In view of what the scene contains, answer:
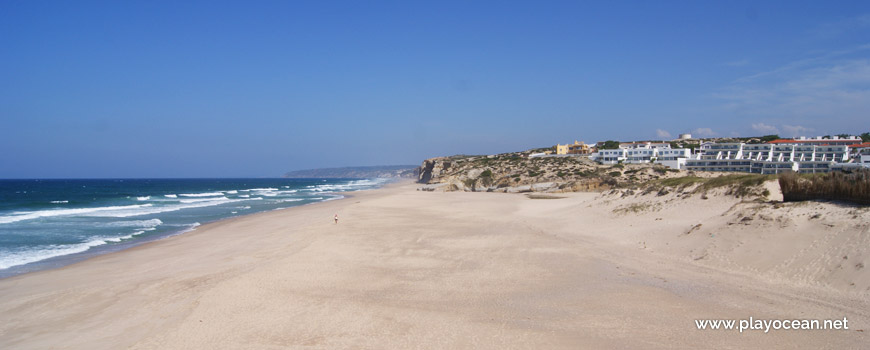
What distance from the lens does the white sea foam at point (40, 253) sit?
16.0 metres

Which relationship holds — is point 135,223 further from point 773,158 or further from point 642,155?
point 773,158

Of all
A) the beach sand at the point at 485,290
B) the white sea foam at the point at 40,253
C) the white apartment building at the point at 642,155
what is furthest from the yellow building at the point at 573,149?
the white sea foam at the point at 40,253

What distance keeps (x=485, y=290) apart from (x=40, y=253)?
58.7 feet

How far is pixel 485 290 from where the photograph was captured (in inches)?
404

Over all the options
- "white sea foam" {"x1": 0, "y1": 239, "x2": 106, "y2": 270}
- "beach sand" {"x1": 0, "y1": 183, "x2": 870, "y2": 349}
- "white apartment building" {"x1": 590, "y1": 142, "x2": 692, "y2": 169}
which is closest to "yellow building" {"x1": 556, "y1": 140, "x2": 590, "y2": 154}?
"white apartment building" {"x1": 590, "y1": 142, "x2": 692, "y2": 169}

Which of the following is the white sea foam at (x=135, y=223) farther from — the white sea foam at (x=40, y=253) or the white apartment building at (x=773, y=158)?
the white apartment building at (x=773, y=158)

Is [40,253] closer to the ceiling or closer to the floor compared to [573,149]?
closer to the floor

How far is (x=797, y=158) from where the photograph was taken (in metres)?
52.8

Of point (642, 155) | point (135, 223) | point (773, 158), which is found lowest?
point (135, 223)

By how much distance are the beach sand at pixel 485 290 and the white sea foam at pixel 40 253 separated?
2.52 m

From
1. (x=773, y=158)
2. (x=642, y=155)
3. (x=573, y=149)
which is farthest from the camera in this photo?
(x=573, y=149)

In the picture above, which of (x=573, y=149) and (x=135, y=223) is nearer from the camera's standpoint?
(x=135, y=223)

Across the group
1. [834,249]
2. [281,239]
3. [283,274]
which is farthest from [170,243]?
[834,249]

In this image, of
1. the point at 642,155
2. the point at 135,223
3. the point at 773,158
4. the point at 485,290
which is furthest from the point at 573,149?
the point at 485,290
